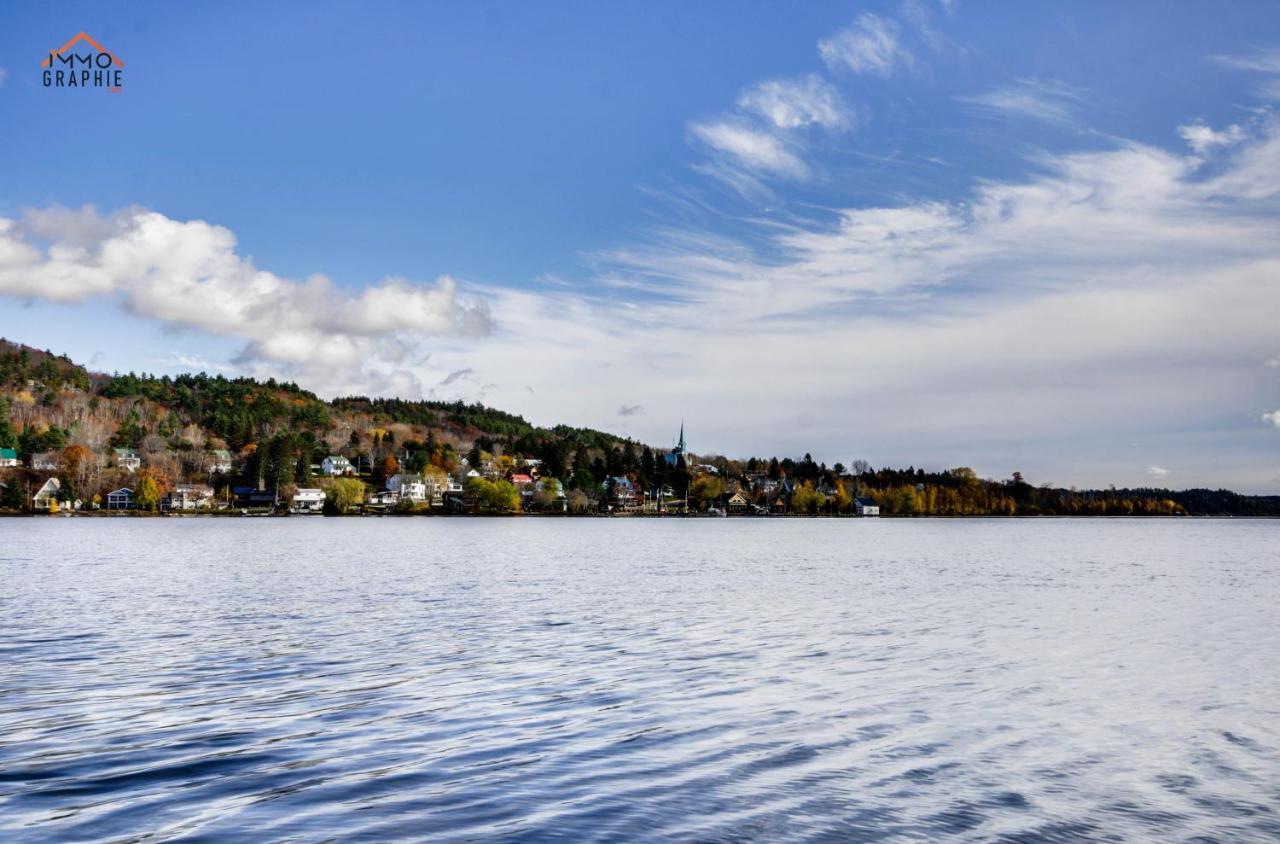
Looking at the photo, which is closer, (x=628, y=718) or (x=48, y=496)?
(x=628, y=718)

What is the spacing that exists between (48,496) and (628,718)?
21907cm

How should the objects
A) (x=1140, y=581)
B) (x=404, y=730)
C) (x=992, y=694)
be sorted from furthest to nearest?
1. (x=1140, y=581)
2. (x=992, y=694)
3. (x=404, y=730)

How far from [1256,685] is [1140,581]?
32.8m

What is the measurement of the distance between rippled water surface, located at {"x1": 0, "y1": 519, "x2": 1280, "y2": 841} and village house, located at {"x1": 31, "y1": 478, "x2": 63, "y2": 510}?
186 m

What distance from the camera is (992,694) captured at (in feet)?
61.6

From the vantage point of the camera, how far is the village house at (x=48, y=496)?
193 metres

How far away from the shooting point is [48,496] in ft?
641

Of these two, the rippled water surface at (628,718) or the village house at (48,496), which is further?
the village house at (48,496)

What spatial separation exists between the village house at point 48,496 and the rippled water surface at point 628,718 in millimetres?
185824

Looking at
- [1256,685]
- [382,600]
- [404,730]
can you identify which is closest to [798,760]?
[404,730]

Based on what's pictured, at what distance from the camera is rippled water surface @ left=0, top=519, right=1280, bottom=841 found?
10.8 metres

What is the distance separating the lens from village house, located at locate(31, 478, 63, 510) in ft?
633

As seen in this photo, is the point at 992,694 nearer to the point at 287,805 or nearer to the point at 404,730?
the point at 404,730

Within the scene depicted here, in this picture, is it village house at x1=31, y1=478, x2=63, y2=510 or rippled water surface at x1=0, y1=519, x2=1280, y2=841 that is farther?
village house at x1=31, y1=478, x2=63, y2=510
